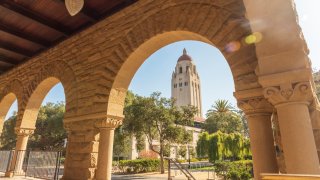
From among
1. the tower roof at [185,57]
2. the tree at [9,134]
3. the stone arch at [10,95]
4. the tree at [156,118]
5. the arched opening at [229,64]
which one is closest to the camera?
the arched opening at [229,64]

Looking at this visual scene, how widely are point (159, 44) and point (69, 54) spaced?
2.73m

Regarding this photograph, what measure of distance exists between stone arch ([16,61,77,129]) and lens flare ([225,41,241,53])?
359 centimetres

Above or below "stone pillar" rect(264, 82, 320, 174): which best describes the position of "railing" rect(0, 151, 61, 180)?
below

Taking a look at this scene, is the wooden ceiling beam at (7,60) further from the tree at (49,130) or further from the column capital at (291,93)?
the tree at (49,130)

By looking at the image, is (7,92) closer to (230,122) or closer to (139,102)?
(139,102)

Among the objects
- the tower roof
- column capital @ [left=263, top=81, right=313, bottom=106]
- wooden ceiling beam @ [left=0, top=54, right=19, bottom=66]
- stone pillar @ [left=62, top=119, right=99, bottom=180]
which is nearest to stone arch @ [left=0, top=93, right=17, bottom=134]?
wooden ceiling beam @ [left=0, top=54, right=19, bottom=66]

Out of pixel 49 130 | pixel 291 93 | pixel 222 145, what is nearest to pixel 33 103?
pixel 291 93

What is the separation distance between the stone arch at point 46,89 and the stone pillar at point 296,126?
4.25 m

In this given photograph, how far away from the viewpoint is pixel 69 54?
5.74 metres

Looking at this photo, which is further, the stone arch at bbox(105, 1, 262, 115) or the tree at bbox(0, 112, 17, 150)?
the tree at bbox(0, 112, 17, 150)

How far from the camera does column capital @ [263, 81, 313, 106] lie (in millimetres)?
2062

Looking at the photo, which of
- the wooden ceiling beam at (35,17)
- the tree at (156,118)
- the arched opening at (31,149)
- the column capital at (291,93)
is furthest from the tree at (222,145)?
the column capital at (291,93)

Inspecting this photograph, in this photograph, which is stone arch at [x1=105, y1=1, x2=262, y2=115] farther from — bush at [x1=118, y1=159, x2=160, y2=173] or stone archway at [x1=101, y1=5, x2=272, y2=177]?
bush at [x1=118, y1=159, x2=160, y2=173]

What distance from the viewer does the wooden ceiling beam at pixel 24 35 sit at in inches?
214
